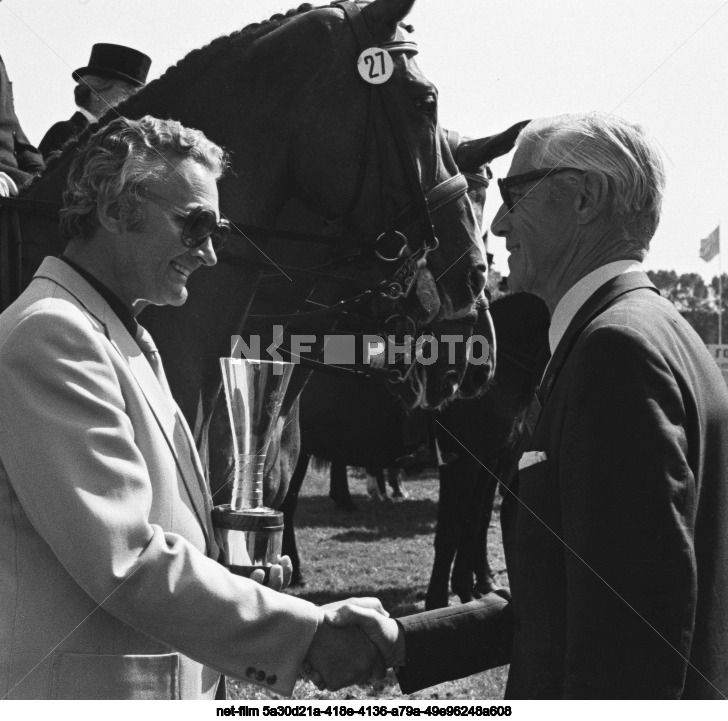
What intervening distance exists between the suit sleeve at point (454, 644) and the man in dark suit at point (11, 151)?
2.40 metres

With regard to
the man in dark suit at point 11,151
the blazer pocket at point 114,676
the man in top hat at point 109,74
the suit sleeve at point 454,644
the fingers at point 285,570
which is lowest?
the suit sleeve at point 454,644

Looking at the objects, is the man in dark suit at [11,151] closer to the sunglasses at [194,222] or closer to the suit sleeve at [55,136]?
the suit sleeve at [55,136]

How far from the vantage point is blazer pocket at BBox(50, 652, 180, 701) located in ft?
6.31

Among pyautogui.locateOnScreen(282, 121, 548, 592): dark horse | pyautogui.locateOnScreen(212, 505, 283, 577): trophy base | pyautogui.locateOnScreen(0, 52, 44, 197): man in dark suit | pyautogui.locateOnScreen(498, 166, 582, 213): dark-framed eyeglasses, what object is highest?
pyautogui.locateOnScreen(0, 52, 44, 197): man in dark suit

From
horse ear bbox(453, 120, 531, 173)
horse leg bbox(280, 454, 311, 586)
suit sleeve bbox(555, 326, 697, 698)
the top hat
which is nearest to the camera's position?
suit sleeve bbox(555, 326, 697, 698)

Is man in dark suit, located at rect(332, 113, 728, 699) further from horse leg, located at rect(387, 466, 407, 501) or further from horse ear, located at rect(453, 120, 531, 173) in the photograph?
horse leg, located at rect(387, 466, 407, 501)

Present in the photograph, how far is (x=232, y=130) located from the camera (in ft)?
12.1

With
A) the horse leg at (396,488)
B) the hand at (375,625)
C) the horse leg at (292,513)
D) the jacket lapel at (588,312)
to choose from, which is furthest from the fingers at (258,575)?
the horse leg at (396,488)

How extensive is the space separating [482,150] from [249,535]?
4.66 m

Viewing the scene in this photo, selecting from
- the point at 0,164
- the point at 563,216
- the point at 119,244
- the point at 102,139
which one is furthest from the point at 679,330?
the point at 0,164

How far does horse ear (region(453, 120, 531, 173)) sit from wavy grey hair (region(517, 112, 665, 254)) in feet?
12.6

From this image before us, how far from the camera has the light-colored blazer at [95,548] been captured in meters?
1.86

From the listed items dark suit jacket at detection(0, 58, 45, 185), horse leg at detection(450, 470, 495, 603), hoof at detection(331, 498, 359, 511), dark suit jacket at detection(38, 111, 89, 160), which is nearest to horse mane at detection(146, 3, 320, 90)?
dark suit jacket at detection(0, 58, 45, 185)

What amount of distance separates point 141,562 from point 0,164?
2770mm
